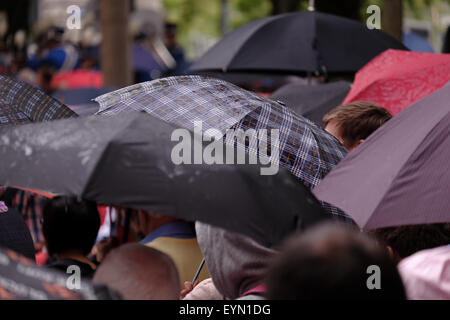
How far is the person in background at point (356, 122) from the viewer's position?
5688 mm

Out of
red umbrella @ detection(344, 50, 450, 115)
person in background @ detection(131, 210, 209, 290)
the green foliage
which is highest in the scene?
red umbrella @ detection(344, 50, 450, 115)

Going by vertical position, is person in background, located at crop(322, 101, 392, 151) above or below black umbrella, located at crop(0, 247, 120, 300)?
below

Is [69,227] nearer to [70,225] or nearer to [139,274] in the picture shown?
[70,225]

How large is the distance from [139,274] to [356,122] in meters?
2.72

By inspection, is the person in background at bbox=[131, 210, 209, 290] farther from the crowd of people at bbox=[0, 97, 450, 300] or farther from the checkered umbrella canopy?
the checkered umbrella canopy

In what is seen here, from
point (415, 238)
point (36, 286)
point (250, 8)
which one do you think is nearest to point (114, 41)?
point (415, 238)

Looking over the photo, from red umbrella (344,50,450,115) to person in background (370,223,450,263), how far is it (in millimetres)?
2718

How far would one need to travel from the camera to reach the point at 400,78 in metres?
6.86

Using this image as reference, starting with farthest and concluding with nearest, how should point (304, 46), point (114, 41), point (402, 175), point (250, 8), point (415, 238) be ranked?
point (250, 8) < point (114, 41) < point (304, 46) < point (415, 238) < point (402, 175)

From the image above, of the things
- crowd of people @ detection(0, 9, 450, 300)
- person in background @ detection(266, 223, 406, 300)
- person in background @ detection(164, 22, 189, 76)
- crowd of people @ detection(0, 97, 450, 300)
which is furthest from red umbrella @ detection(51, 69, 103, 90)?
person in background @ detection(266, 223, 406, 300)

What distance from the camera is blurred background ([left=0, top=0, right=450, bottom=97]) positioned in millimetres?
12242

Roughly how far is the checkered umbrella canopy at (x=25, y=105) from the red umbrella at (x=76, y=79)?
389 inches

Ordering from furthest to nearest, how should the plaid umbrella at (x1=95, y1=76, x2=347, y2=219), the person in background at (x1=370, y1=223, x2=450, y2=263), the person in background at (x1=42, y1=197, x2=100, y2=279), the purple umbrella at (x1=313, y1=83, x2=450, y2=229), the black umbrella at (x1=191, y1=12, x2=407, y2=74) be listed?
the black umbrella at (x1=191, y1=12, x2=407, y2=74) < the person in background at (x1=42, y1=197, x2=100, y2=279) < the plaid umbrella at (x1=95, y1=76, x2=347, y2=219) < the person in background at (x1=370, y1=223, x2=450, y2=263) < the purple umbrella at (x1=313, y1=83, x2=450, y2=229)
